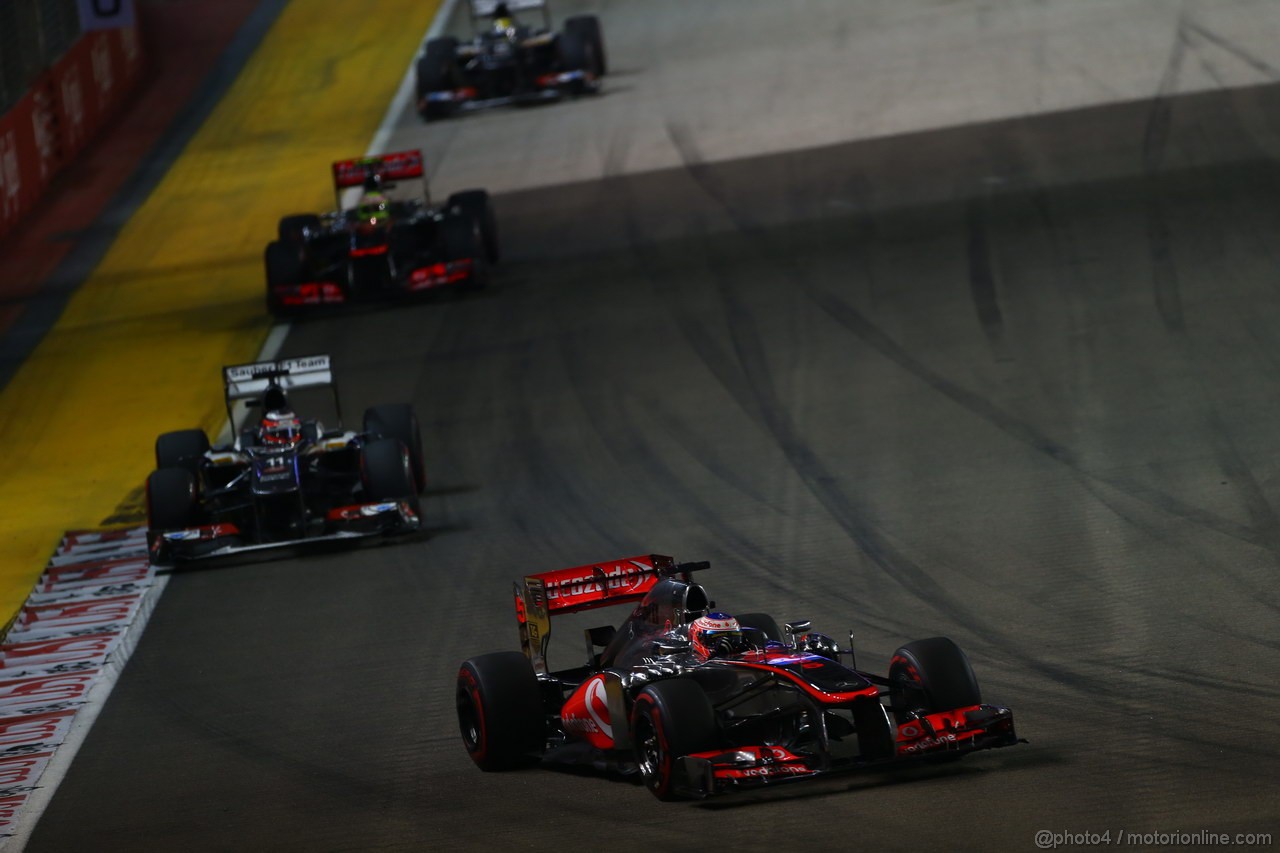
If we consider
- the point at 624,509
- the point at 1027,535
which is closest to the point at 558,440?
the point at 624,509

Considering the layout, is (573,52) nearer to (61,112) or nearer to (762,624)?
(61,112)

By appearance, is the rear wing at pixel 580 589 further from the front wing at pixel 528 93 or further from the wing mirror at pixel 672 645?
the front wing at pixel 528 93

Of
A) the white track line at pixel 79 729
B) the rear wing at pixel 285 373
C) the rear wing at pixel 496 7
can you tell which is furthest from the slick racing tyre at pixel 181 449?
the rear wing at pixel 496 7

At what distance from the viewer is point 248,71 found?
3872 centimetres

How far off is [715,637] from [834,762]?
0.96 m

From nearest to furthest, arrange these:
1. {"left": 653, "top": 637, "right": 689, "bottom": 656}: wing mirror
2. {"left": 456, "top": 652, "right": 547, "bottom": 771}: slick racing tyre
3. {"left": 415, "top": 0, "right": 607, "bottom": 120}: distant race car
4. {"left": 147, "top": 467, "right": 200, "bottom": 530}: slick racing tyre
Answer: {"left": 653, "top": 637, "right": 689, "bottom": 656}: wing mirror, {"left": 456, "top": 652, "right": 547, "bottom": 771}: slick racing tyre, {"left": 147, "top": 467, "right": 200, "bottom": 530}: slick racing tyre, {"left": 415, "top": 0, "right": 607, "bottom": 120}: distant race car

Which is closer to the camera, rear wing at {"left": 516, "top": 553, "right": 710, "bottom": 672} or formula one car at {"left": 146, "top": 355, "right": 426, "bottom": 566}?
rear wing at {"left": 516, "top": 553, "right": 710, "bottom": 672}

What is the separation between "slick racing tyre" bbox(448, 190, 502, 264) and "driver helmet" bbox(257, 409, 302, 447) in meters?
8.24

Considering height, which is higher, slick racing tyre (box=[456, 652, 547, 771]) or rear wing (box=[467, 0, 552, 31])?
slick racing tyre (box=[456, 652, 547, 771])

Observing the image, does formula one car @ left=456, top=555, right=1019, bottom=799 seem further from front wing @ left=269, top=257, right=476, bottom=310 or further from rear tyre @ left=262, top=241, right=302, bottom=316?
rear tyre @ left=262, top=241, right=302, bottom=316

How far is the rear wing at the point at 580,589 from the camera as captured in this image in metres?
11.2

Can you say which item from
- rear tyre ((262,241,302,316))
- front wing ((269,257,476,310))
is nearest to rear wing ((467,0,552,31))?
front wing ((269,257,476,310))

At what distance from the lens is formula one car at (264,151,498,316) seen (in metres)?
23.8

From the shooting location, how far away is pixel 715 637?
33.1ft
